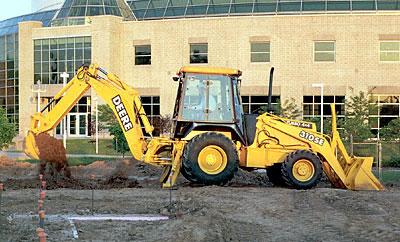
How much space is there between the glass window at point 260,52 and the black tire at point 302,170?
30.0m

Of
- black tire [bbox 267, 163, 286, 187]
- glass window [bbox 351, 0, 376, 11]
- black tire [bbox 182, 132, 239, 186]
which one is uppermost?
glass window [bbox 351, 0, 376, 11]

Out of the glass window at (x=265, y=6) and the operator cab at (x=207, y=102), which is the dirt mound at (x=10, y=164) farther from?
the glass window at (x=265, y=6)

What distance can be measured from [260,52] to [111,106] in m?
29.8

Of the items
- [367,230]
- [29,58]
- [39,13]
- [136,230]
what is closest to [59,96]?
[136,230]

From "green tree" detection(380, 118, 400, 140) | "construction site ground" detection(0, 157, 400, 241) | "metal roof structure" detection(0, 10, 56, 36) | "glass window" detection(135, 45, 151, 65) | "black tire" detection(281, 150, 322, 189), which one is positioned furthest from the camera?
"metal roof structure" detection(0, 10, 56, 36)

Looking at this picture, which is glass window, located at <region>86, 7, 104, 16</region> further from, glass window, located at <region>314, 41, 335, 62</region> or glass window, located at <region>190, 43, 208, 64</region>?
glass window, located at <region>314, 41, 335, 62</region>

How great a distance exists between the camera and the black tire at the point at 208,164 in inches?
607

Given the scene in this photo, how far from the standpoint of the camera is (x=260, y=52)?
45.6 meters

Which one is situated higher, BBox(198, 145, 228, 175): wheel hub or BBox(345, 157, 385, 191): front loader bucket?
BBox(198, 145, 228, 175): wheel hub

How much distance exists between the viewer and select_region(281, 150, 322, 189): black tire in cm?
1588

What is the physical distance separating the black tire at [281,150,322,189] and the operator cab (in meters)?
1.53

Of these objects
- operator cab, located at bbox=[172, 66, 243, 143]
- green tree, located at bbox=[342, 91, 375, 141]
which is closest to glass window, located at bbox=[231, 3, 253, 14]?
green tree, located at bbox=[342, 91, 375, 141]

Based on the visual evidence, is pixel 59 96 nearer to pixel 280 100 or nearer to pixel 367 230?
pixel 367 230

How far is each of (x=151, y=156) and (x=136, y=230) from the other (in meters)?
6.28
